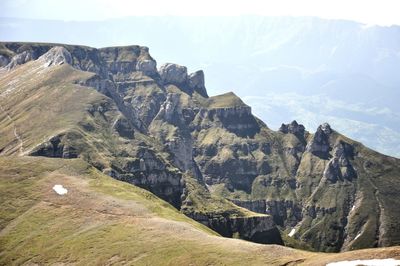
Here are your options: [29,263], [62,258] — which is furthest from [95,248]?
[29,263]

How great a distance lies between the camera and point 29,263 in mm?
158000

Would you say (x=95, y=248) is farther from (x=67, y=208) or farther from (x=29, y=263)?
(x=67, y=208)

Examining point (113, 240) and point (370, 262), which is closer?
point (370, 262)

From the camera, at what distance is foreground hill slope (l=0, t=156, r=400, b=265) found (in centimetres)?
12369

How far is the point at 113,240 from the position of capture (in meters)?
155

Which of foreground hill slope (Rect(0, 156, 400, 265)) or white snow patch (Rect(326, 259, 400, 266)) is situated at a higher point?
white snow patch (Rect(326, 259, 400, 266))

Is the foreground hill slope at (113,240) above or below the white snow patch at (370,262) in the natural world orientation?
below

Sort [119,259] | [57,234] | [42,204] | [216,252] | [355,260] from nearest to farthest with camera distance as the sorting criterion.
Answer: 1. [355,260]
2. [216,252]
3. [119,259]
4. [57,234]
5. [42,204]

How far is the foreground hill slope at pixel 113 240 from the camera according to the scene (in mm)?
123688

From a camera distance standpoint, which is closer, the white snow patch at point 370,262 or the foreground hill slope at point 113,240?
the white snow patch at point 370,262

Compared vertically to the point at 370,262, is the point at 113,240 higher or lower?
lower

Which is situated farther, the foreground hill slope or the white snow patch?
the foreground hill slope

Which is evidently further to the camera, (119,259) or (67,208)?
(67,208)

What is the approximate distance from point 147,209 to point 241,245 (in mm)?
66248
